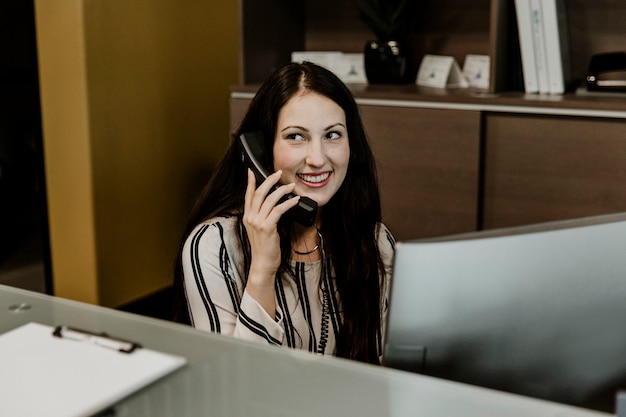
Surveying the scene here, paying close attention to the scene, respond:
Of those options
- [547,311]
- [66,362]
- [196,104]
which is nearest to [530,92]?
[196,104]

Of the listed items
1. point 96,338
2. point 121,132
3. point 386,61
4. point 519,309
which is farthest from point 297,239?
point 121,132

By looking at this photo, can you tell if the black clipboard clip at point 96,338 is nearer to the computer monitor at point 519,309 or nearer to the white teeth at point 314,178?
the computer monitor at point 519,309

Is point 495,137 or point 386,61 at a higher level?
point 386,61

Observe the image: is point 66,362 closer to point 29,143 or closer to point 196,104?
point 29,143

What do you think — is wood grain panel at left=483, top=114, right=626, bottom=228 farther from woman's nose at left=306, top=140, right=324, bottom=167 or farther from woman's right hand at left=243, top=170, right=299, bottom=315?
woman's right hand at left=243, top=170, right=299, bottom=315

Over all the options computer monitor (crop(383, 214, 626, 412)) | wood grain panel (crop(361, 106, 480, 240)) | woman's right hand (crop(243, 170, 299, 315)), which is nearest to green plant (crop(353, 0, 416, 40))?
wood grain panel (crop(361, 106, 480, 240))

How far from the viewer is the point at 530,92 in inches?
95.7

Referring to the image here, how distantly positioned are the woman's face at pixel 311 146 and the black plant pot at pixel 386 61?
4.14 feet

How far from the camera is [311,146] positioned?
59.1 inches

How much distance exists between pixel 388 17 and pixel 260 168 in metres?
1.39

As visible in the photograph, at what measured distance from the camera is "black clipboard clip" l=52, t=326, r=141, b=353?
0.91 m

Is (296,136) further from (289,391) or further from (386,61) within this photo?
(386,61)

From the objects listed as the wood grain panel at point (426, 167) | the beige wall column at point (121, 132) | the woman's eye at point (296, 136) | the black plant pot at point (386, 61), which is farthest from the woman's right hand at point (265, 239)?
the beige wall column at point (121, 132)

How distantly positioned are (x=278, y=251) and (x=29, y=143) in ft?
6.33
